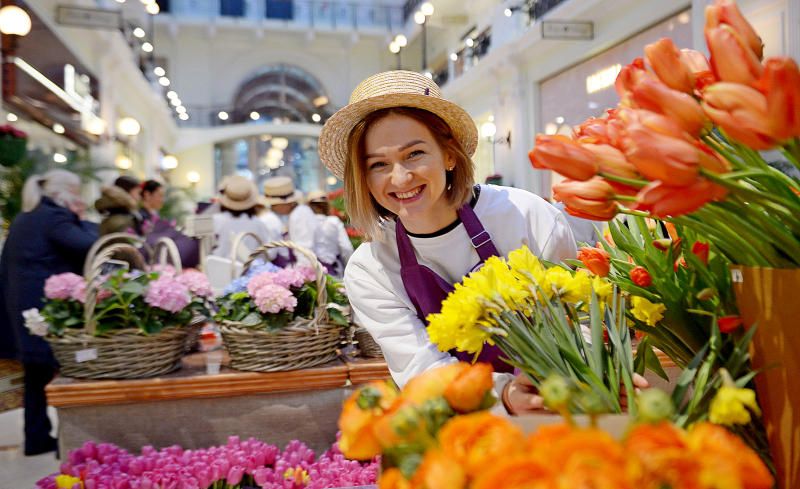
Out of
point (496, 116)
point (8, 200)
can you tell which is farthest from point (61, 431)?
point (496, 116)

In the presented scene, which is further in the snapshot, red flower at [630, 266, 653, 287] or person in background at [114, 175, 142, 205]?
person in background at [114, 175, 142, 205]

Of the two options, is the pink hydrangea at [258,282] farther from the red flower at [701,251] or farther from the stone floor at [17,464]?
the red flower at [701,251]

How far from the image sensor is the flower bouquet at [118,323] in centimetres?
207

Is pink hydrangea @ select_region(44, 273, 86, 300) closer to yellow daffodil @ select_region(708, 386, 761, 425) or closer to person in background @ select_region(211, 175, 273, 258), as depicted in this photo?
yellow daffodil @ select_region(708, 386, 761, 425)

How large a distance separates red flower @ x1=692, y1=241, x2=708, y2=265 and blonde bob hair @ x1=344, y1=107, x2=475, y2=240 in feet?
2.37

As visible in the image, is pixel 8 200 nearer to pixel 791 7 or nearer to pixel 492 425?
pixel 492 425

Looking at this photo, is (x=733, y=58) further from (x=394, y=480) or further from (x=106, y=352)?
Result: (x=106, y=352)

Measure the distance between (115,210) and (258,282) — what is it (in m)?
2.61

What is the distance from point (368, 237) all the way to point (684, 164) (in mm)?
964

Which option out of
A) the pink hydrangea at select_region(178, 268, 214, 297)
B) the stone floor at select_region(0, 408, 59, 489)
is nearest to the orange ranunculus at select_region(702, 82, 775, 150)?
the pink hydrangea at select_region(178, 268, 214, 297)

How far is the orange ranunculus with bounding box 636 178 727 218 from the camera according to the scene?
509mm

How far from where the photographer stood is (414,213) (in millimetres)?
1274

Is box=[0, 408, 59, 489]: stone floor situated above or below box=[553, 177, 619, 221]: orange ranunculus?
below

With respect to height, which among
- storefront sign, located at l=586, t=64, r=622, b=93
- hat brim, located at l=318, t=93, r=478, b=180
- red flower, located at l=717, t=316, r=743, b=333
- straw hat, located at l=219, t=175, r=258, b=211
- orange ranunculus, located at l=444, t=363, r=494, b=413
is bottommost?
orange ranunculus, located at l=444, t=363, r=494, b=413
